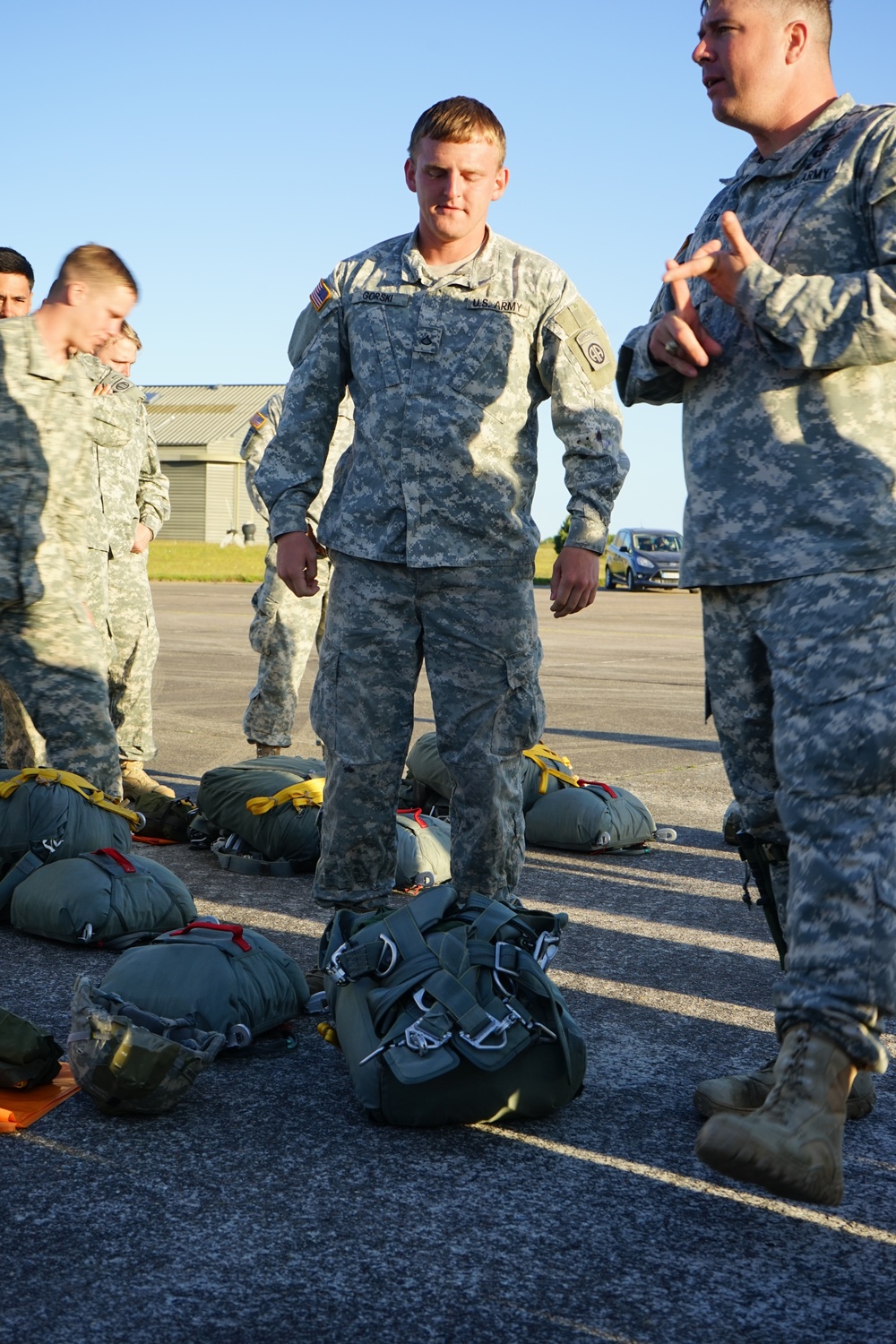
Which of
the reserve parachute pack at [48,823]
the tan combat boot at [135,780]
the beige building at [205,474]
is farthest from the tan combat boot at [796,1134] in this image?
the beige building at [205,474]

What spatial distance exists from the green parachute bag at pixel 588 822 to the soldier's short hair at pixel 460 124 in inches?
116

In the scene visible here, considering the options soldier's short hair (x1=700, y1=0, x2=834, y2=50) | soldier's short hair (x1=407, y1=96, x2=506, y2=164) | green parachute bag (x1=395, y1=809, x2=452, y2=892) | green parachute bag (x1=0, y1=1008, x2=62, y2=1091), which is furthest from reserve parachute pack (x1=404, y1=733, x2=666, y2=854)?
soldier's short hair (x1=700, y1=0, x2=834, y2=50)

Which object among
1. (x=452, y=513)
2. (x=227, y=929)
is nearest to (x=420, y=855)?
(x=227, y=929)

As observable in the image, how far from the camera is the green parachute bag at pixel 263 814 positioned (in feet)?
17.4

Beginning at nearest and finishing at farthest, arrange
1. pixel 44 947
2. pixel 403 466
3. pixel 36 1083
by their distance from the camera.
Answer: pixel 36 1083, pixel 403 466, pixel 44 947

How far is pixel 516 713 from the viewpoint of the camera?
3.73m

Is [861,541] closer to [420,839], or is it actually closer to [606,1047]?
[606,1047]

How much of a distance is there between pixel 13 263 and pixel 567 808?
369 cm

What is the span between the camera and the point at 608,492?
3.77 m

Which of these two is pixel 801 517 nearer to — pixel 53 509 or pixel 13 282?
pixel 53 509

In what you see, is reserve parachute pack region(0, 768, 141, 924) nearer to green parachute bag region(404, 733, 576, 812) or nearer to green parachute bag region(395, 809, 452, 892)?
green parachute bag region(395, 809, 452, 892)

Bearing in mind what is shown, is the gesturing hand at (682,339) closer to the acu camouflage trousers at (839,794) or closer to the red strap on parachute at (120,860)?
the acu camouflage trousers at (839,794)

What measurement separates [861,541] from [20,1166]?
2.04m

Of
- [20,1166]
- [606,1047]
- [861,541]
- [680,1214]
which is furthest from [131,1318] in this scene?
[861,541]
